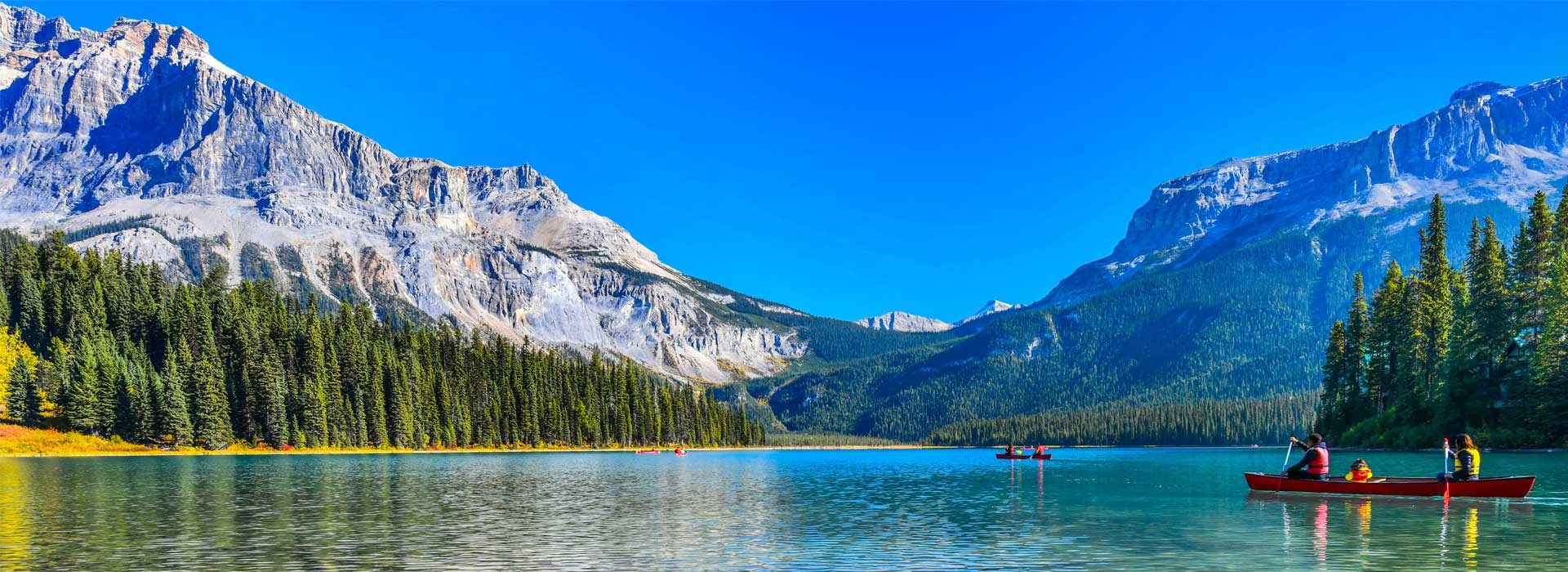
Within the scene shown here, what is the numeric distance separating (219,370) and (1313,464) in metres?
125

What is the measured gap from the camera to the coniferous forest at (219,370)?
11419 cm

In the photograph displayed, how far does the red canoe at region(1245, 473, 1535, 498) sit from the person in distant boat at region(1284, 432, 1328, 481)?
0.57m

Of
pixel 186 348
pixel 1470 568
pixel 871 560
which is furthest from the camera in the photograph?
pixel 186 348

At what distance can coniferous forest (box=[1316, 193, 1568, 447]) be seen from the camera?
82.8 m

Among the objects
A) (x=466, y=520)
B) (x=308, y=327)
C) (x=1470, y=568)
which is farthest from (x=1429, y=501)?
(x=308, y=327)

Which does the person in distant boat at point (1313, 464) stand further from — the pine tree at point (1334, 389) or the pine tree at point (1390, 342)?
the pine tree at point (1334, 389)

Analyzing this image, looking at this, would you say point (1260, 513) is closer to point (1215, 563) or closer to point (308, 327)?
point (1215, 563)

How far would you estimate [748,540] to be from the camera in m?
34.7

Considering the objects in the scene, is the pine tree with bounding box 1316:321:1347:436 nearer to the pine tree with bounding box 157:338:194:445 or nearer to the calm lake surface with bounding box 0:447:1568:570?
the calm lake surface with bounding box 0:447:1568:570

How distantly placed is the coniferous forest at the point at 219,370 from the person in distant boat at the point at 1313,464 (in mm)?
118592

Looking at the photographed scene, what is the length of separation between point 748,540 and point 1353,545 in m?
20.2

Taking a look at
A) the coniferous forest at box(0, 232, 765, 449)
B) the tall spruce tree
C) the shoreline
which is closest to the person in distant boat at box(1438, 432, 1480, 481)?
the tall spruce tree

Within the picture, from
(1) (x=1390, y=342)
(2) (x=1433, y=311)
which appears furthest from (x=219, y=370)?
(2) (x=1433, y=311)

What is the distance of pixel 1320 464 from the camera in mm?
51656
